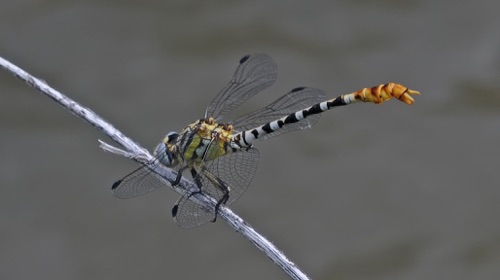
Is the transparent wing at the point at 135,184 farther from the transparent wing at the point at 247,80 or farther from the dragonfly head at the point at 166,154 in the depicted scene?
the transparent wing at the point at 247,80

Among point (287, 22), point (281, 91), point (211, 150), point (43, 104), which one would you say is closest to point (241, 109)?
point (281, 91)

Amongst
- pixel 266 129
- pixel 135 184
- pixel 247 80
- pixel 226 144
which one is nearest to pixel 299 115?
pixel 266 129

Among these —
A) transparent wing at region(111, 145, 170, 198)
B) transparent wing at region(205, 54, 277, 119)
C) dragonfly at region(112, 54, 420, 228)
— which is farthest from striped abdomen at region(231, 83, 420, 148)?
transparent wing at region(111, 145, 170, 198)

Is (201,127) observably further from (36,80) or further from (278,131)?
(36,80)

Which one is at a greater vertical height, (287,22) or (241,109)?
(287,22)

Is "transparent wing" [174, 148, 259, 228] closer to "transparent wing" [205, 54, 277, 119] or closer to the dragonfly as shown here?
the dragonfly

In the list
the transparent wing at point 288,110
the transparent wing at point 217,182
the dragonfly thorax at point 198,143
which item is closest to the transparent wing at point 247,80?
the transparent wing at point 288,110
